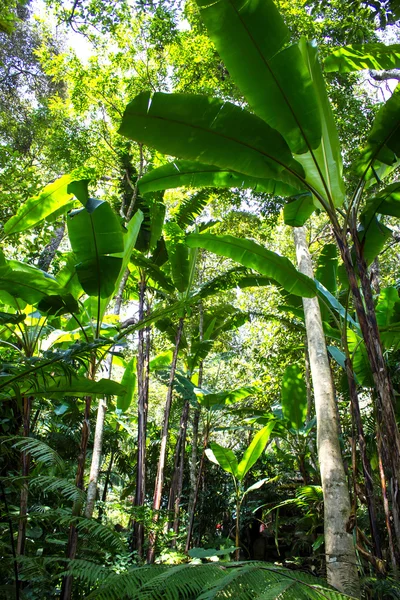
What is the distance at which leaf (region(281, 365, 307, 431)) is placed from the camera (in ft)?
18.4

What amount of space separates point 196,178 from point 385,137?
1556mm

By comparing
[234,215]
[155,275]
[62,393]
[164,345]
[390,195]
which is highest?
[234,215]

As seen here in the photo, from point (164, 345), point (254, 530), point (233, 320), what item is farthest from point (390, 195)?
point (164, 345)

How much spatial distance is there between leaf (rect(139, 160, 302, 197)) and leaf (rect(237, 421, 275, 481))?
308 centimetres

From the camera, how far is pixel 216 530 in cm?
814

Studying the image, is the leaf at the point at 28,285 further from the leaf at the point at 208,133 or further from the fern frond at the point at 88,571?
the fern frond at the point at 88,571

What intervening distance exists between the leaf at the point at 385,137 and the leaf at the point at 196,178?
780 mm

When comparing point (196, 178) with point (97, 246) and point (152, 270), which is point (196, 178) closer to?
point (97, 246)

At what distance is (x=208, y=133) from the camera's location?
285 centimetres

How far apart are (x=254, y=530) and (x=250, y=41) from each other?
8185 millimetres

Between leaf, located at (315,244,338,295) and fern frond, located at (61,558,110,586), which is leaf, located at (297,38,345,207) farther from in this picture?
fern frond, located at (61,558,110,586)

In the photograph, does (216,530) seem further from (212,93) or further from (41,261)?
(212,93)

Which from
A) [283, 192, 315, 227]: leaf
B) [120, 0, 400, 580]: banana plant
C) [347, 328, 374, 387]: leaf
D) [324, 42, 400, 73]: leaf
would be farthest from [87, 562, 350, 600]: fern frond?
[347, 328, 374, 387]: leaf

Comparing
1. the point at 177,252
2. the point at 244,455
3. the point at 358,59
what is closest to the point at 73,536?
the point at 244,455
